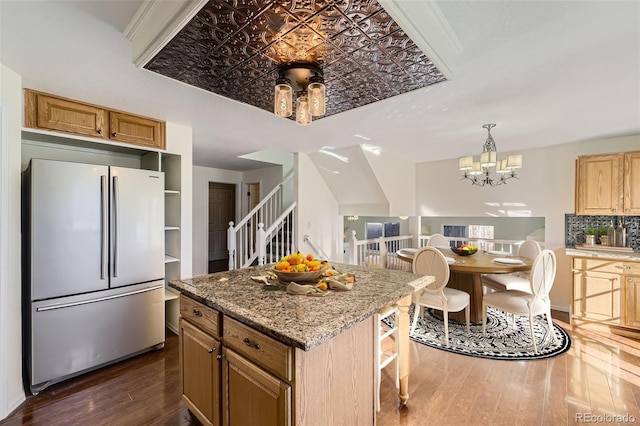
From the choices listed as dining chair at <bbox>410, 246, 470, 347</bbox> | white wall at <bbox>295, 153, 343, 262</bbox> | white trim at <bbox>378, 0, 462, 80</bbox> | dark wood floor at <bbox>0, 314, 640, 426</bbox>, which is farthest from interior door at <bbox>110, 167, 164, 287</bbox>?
dining chair at <bbox>410, 246, 470, 347</bbox>

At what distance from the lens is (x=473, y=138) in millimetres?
3736

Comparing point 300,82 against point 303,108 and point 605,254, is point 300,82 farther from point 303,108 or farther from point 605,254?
point 605,254

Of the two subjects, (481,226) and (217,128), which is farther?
(481,226)

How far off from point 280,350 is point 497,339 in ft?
9.57

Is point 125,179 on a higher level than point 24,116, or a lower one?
lower

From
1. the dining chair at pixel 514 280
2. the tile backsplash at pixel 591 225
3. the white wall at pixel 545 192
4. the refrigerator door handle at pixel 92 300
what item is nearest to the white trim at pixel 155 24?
the refrigerator door handle at pixel 92 300

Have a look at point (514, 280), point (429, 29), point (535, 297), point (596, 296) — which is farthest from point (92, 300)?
point (596, 296)

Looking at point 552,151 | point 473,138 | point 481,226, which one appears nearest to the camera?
point 473,138

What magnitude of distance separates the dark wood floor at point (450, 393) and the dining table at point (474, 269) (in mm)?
854

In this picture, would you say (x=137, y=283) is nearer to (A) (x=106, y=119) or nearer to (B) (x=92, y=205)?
(B) (x=92, y=205)

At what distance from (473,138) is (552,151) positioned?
147cm

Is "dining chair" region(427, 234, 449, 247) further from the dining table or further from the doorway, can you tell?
the doorway

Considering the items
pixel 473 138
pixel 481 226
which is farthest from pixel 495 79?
pixel 481 226

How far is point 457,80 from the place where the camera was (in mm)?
2100
